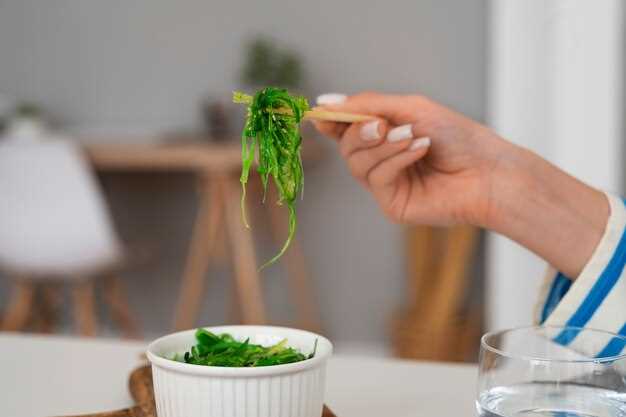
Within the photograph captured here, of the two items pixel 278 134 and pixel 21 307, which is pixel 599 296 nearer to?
pixel 278 134

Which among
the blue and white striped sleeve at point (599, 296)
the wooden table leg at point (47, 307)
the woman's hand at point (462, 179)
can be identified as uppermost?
the woman's hand at point (462, 179)

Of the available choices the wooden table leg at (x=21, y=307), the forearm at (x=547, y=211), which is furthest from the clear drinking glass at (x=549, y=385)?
the wooden table leg at (x=21, y=307)

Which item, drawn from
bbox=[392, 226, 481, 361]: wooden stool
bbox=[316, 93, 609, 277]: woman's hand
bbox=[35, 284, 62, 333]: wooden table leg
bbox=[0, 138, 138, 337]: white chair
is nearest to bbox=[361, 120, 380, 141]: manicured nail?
bbox=[316, 93, 609, 277]: woman's hand

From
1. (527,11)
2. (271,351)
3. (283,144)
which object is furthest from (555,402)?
(527,11)

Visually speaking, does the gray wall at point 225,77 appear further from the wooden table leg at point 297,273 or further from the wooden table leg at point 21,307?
the wooden table leg at point 21,307

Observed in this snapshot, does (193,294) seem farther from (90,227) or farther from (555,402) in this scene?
(555,402)

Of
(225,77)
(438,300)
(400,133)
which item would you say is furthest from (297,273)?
(400,133)
